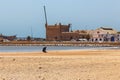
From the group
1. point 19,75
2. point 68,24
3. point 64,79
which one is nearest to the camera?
point 64,79

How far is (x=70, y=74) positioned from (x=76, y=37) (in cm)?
12578

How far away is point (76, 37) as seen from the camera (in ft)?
462

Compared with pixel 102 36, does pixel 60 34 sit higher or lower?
higher

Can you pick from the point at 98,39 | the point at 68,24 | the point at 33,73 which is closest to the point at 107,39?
the point at 98,39

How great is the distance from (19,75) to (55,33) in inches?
4918

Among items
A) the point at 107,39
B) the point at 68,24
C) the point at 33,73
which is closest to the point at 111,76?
the point at 33,73

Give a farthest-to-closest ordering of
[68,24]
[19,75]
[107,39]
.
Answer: [68,24] < [107,39] < [19,75]

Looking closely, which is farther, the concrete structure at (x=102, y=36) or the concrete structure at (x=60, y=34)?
the concrete structure at (x=60, y=34)

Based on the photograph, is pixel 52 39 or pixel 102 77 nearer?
pixel 102 77

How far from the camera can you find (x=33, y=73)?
51.9 ft

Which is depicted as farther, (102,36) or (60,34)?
(60,34)

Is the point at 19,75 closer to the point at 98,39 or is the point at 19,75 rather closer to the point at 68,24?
the point at 98,39

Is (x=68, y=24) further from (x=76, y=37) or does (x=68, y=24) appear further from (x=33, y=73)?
(x=33, y=73)

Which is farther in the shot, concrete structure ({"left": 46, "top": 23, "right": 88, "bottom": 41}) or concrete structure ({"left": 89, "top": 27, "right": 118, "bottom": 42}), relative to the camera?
concrete structure ({"left": 46, "top": 23, "right": 88, "bottom": 41})
